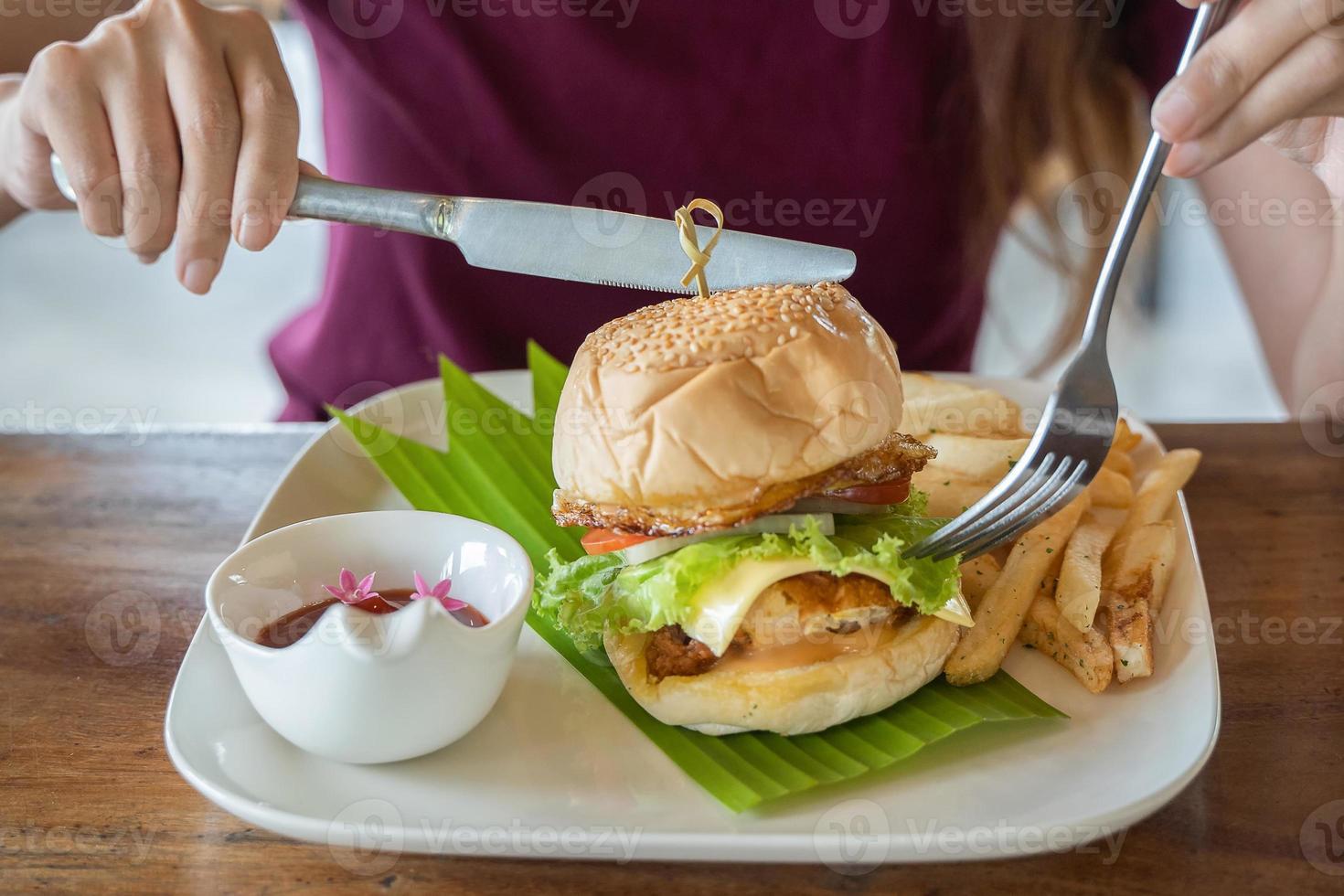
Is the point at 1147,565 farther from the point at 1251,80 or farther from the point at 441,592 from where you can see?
the point at 441,592

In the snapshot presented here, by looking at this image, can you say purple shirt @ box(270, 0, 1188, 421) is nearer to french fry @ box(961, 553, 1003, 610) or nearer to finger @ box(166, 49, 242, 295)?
finger @ box(166, 49, 242, 295)

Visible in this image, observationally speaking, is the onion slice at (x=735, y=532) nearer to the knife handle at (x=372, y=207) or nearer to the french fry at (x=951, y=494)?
the french fry at (x=951, y=494)

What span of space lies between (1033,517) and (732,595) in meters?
0.60

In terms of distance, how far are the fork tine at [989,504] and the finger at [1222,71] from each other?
A: 621 millimetres

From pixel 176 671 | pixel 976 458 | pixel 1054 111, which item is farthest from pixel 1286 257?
pixel 176 671

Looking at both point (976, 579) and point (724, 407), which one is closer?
point (724, 407)

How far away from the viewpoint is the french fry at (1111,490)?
2.43 metres

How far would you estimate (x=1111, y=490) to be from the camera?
243cm

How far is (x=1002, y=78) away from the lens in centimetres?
300

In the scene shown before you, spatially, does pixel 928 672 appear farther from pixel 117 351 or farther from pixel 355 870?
pixel 117 351

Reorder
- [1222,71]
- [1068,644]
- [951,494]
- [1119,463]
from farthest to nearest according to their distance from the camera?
[1119,463], [951,494], [1068,644], [1222,71]

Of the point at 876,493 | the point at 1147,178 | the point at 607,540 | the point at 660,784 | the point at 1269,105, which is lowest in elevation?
the point at 660,784

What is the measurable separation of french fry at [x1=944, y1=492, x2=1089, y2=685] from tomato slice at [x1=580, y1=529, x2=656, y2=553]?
64 cm

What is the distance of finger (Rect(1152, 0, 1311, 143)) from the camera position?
5.77 feet
